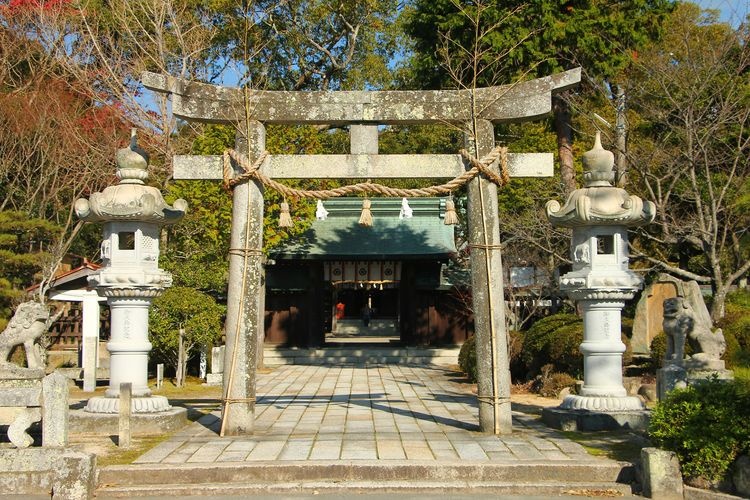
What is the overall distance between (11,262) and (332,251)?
36.6 feet

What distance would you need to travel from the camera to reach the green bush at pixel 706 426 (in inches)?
294

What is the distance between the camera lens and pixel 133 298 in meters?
11.0

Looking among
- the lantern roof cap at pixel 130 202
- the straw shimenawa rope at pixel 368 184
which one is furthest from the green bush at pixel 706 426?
the lantern roof cap at pixel 130 202

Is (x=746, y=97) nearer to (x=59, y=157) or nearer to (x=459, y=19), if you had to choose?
(x=459, y=19)

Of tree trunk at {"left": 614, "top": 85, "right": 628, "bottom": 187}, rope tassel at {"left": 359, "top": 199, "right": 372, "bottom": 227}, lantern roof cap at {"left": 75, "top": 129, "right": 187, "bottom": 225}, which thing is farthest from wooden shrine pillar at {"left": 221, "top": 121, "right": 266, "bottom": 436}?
tree trunk at {"left": 614, "top": 85, "right": 628, "bottom": 187}

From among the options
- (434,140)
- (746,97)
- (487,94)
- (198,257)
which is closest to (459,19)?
(746,97)

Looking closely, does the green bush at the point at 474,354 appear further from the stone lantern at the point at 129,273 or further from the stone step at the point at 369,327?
the stone step at the point at 369,327

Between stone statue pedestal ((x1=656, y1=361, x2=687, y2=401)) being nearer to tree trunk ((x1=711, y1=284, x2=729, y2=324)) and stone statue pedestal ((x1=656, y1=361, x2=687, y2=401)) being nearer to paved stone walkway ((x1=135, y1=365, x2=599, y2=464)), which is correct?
paved stone walkway ((x1=135, y1=365, x2=599, y2=464))

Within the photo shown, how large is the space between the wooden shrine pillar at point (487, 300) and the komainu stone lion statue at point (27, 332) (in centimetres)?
527

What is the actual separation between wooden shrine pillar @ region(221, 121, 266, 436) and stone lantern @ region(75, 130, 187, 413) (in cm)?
122

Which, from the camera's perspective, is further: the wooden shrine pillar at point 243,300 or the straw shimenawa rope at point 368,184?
the straw shimenawa rope at point 368,184

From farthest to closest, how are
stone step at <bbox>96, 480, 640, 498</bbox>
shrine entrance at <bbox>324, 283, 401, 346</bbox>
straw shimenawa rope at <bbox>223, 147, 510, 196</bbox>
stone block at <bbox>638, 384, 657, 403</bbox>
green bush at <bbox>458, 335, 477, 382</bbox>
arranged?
1. shrine entrance at <bbox>324, 283, 401, 346</bbox>
2. green bush at <bbox>458, 335, 477, 382</bbox>
3. stone block at <bbox>638, 384, 657, 403</bbox>
4. straw shimenawa rope at <bbox>223, 147, 510, 196</bbox>
5. stone step at <bbox>96, 480, 640, 498</bbox>

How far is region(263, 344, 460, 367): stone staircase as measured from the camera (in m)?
27.5

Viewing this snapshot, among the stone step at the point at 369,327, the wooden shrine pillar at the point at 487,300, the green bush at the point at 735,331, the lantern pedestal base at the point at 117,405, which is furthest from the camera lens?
the stone step at the point at 369,327
